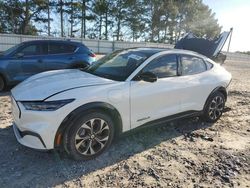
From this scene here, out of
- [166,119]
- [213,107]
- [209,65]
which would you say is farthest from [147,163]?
[209,65]

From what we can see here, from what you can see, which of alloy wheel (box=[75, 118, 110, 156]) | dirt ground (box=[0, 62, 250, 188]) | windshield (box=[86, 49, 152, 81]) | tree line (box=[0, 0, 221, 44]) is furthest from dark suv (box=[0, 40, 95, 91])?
tree line (box=[0, 0, 221, 44])

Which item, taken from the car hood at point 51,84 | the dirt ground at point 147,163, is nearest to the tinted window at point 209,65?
the dirt ground at point 147,163

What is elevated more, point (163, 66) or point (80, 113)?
point (163, 66)

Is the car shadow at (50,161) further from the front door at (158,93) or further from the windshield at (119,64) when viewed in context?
the windshield at (119,64)

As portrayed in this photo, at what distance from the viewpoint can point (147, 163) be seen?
3879mm

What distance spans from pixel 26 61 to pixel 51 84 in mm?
4336

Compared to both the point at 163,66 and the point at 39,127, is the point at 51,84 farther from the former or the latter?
the point at 163,66

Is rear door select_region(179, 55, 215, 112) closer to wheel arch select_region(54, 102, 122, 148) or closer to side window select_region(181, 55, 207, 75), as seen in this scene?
side window select_region(181, 55, 207, 75)

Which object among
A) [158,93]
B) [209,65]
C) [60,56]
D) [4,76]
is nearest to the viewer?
[158,93]

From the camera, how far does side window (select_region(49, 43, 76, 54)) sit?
824 centimetres

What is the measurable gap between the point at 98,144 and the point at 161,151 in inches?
41.8

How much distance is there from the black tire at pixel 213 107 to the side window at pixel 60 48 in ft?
16.0

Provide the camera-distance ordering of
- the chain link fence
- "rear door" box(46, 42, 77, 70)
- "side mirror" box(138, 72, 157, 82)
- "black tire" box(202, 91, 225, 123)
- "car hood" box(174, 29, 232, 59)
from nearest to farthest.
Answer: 1. "side mirror" box(138, 72, 157, 82)
2. "black tire" box(202, 91, 225, 123)
3. "car hood" box(174, 29, 232, 59)
4. "rear door" box(46, 42, 77, 70)
5. the chain link fence

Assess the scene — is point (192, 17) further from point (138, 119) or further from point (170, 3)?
point (138, 119)
